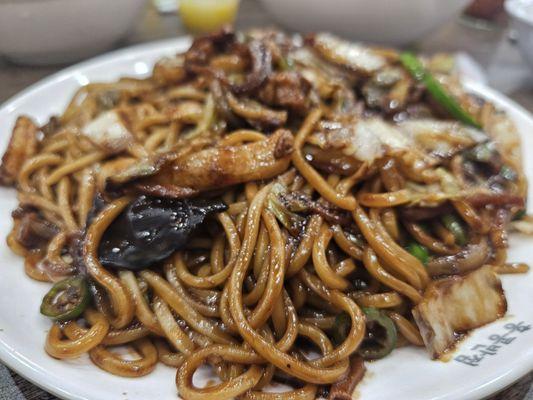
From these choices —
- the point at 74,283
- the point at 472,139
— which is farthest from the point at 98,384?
the point at 472,139

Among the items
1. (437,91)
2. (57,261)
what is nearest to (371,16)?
(437,91)

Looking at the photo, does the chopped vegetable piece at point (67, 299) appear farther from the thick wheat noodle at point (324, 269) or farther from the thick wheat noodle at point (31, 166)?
the thick wheat noodle at point (324, 269)

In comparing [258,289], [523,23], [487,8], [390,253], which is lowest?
[487,8]

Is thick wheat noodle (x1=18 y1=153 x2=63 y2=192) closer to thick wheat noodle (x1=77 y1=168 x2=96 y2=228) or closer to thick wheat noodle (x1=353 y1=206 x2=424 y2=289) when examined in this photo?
thick wheat noodle (x1=77 y1=168 x2=96 y2=228)

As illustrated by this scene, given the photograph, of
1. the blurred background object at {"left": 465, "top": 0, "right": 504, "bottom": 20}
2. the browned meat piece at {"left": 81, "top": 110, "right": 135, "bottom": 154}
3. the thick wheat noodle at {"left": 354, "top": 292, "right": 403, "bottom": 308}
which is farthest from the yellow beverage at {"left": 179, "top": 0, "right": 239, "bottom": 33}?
the thick wheat noodle at {"left": 354, "top": 292, "right": 403, "bottom": 308}

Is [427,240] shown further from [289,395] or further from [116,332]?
[116,332]

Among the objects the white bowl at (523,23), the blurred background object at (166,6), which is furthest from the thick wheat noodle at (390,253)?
the blurred background object at (166,6)
